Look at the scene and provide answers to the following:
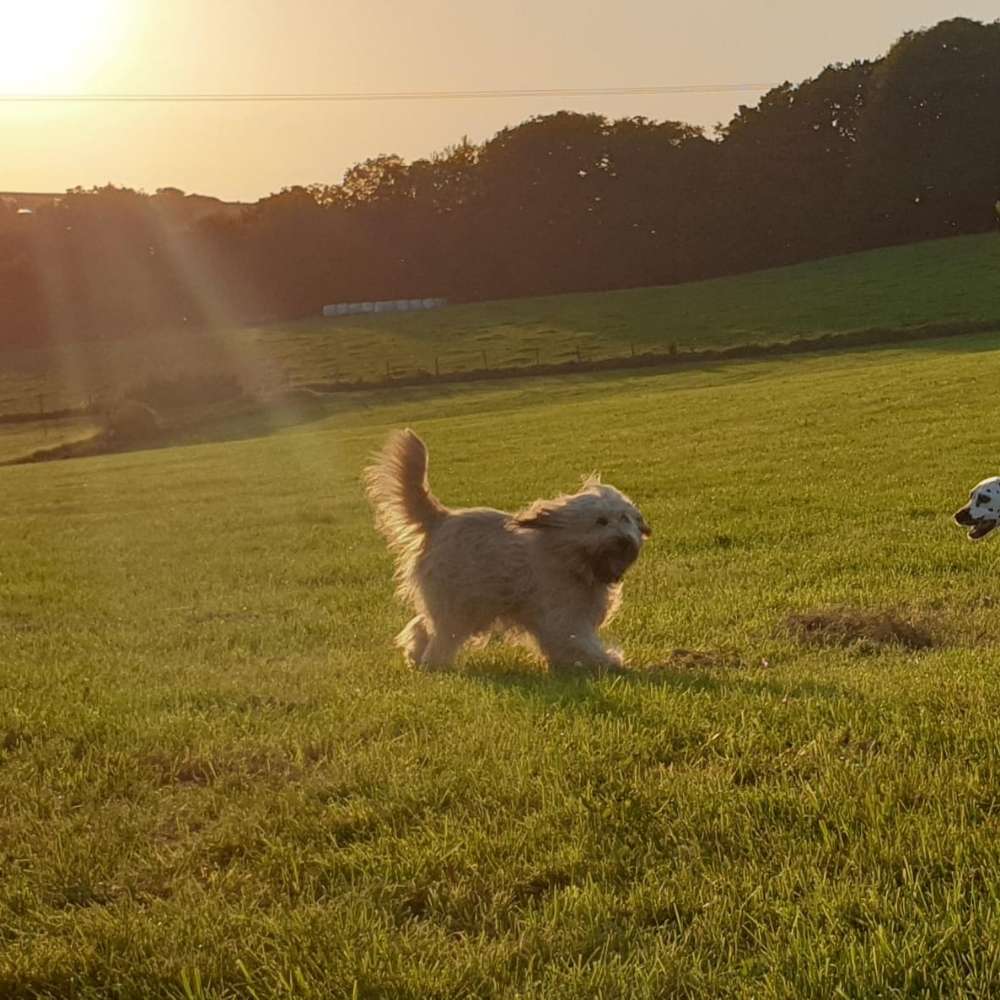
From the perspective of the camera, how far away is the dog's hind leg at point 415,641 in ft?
30.0

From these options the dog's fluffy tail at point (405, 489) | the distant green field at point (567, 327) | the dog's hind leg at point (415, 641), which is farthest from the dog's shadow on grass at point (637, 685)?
the distant green field at point (567, 327)

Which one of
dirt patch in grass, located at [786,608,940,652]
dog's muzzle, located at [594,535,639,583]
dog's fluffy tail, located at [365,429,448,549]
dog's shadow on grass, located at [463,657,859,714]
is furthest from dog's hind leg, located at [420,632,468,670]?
dirt patch in grass, located at [786,608,940,652]

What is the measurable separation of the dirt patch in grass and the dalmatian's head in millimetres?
1156

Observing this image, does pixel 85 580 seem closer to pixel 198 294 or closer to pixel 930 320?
pixel 930 320

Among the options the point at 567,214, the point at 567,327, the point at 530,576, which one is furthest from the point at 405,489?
the point at 567,214

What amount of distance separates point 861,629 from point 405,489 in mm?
3788

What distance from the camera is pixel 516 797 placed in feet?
16.8

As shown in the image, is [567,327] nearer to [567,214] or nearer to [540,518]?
[567,214]

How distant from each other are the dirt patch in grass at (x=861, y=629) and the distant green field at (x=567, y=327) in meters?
52.5

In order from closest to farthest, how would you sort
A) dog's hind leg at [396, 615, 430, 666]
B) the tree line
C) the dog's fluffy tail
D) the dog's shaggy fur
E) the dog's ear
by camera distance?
1. the dog's shaggy fur
2. the dog's ear
3. dog's hind leg at [396, 615, 430, 666]
4. the dog's fluffy tail
5. the tree line

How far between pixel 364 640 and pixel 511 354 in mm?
58317

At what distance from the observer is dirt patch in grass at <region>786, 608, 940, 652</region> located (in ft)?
27.6

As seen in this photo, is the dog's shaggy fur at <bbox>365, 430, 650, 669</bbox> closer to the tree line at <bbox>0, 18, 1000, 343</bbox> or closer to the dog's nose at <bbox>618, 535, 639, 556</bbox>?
the dog's nose at <bbox>618, 535, 639, 556</bbox>

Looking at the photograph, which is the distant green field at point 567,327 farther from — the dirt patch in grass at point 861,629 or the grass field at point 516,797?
the dirt patch in grass at point 861,629
